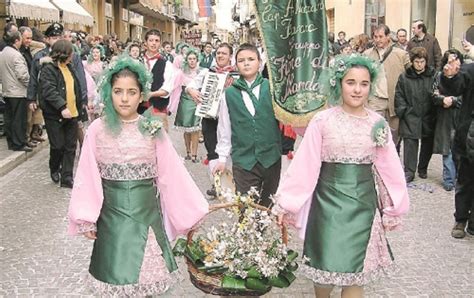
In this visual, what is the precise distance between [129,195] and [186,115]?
7046 mm

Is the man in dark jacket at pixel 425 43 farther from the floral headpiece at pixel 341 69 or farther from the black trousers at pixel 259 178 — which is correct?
the floral headpiece at pixel 341 69

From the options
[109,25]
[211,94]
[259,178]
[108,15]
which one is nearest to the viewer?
[259,178]

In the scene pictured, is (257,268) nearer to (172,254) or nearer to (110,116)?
(172,254)

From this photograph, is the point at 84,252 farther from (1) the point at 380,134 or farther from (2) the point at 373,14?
(2) the point at 373,14

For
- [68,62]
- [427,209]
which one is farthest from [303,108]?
[68,62]

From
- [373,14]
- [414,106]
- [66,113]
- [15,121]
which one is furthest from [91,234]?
[373,14]

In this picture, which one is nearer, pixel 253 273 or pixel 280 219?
pixel 253 273

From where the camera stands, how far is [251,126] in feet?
16.0

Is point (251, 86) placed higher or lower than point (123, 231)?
higher

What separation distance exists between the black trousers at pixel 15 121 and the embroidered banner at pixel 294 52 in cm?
697

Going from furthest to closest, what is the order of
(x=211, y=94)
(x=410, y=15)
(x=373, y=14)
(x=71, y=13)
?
(x=373, y=14)
(x=410, y=15)
(x=71, y=13)
(x=211, y=94)

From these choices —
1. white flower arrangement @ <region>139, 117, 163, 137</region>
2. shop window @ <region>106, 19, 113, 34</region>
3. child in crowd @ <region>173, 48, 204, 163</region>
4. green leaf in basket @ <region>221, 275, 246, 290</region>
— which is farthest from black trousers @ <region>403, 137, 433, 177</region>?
shop window @ <region>106, 19, 113, 34</region>

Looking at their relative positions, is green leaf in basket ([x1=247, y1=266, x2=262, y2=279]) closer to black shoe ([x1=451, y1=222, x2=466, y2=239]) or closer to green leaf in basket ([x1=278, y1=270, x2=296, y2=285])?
green leaf in basket ([x1=278, y1=270, x2=296, y2=285])

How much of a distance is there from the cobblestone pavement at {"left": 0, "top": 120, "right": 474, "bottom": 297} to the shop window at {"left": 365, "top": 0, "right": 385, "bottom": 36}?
15.0 meters
